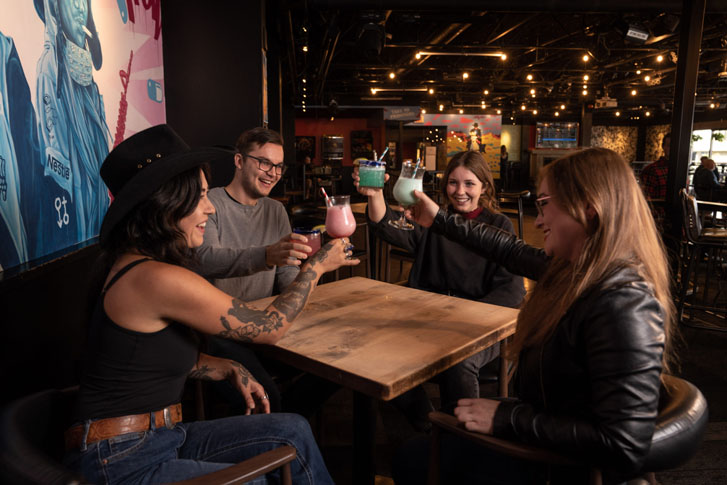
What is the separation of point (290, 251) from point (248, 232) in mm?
747

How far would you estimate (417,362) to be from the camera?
140cm

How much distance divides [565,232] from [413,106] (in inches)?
663

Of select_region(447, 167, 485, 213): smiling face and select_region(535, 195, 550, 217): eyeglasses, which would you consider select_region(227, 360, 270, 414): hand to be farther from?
select_region(447, 167, 485, 213): smiling face

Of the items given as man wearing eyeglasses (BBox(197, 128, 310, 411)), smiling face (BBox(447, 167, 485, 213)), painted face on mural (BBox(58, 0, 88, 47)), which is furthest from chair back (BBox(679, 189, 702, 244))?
painted face on mural (BBox(58, 0, 88, 47))

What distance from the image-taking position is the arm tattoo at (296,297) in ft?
4.79

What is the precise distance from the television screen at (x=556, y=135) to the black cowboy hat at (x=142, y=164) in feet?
73.0

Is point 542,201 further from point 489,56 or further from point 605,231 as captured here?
point 489,56

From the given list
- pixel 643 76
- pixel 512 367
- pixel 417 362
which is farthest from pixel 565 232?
pixel 643 76

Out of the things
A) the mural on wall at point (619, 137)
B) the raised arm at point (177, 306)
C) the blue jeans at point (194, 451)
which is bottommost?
the blue jeans at point (194, 451)

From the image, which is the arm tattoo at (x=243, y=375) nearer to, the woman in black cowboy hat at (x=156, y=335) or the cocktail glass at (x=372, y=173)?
the woman in black cowboy hat at (x=156, y=335)

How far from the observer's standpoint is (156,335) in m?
1.25

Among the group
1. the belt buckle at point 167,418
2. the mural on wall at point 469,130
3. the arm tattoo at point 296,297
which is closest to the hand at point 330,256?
the arm tattoo at point 296,297

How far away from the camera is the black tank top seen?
122 centimetres

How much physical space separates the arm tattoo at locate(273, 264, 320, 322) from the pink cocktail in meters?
0.38
